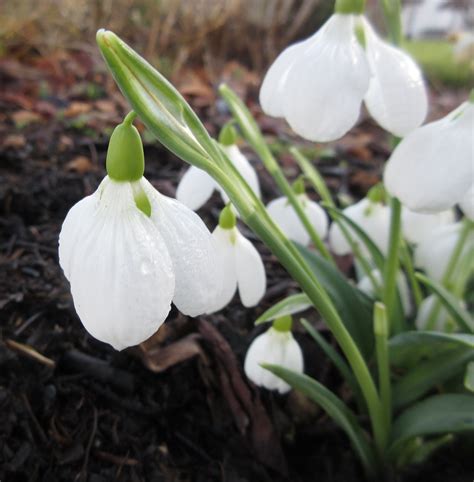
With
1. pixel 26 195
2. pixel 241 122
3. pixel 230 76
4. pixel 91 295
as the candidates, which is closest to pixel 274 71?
pixel 241 122

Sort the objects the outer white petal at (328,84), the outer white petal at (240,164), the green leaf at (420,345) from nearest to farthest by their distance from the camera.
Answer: the outer white petal at (328,84)
the green leaf at (420,345)
the outer white petal at (240,164)

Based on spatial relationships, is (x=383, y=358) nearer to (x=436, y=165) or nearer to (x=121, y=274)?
(x=436, y=165)

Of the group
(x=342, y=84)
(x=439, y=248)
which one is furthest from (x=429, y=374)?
(x=342, y=84)

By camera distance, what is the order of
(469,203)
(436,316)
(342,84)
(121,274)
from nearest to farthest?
(121,274) < (342,84) < (469,203) < (436,316)

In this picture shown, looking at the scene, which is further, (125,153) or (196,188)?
(196,188)

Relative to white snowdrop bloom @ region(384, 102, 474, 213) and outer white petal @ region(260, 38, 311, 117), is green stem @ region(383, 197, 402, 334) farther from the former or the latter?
outer white petal @ region(260, 38, 311, 117)

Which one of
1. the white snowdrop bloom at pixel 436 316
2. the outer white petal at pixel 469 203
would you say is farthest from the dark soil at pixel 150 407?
the outer white petal at pixel 469 203

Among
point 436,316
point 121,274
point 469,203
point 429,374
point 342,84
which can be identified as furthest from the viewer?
point 436,316

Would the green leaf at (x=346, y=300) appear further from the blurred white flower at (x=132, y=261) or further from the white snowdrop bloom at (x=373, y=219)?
the blurred white flower at (x=132, y=261)
